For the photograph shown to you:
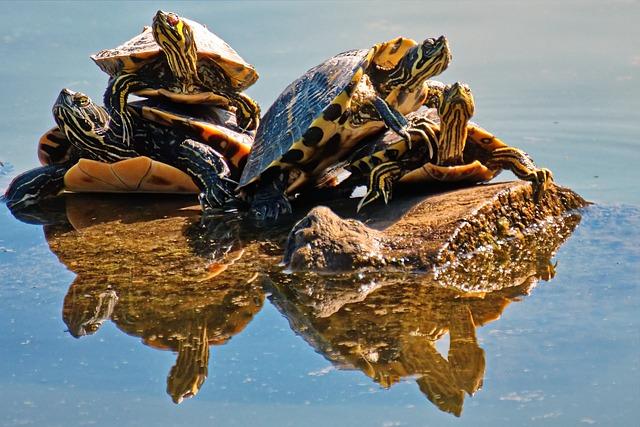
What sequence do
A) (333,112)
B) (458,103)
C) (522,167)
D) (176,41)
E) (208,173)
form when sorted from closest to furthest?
1. (458,103)
2. (333,112)
3. (522,167)
4. (208,173)
5. (176,41)

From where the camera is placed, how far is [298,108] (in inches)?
218

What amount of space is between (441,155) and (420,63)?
52 centimetres

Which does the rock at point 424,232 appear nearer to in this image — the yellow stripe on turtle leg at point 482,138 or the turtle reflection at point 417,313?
the turtle reflection at point 417,313

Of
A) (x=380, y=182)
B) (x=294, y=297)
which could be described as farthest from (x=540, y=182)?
(x=294, y=297)

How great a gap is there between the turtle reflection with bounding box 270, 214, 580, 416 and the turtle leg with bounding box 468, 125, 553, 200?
0.38 meters

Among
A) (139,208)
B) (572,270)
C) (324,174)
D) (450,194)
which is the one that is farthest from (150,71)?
(572,270)

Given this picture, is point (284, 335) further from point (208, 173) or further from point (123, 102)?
point (123, 102)

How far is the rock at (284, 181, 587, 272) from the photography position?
4.60m

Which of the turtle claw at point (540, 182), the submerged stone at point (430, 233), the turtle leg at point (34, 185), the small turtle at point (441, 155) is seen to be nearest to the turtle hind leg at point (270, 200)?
the small turtle at point (441, 155)

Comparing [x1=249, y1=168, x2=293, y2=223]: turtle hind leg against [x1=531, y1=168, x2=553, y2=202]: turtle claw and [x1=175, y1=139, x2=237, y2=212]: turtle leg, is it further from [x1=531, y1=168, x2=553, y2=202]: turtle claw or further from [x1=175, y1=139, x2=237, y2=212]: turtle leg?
[x1=531, y1=168, x2=553, y2=202]: turtle claw

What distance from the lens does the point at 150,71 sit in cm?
658

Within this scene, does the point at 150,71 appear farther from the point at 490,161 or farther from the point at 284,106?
the point at 490,161

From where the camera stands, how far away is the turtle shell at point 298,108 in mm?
5348

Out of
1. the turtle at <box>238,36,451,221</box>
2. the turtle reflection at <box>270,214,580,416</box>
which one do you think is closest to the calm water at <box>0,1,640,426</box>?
the turtle reflection at <box>270,214,580,416</box>
